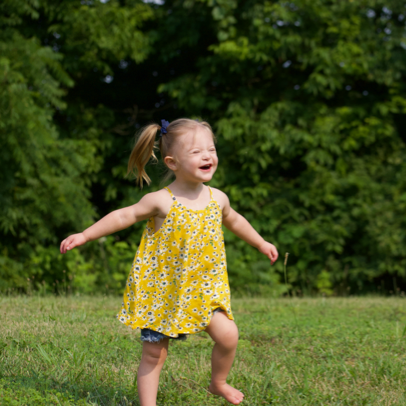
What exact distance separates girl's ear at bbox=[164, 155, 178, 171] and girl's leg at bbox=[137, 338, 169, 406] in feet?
3.21

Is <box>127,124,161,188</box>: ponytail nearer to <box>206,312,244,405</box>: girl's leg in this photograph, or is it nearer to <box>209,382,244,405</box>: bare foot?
<box>206,312,244,405</box>: girl's leg

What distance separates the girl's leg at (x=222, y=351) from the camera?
2.76 meters

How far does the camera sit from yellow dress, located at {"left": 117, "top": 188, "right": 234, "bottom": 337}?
2770 mm

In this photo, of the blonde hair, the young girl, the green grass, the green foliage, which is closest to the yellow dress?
A: the young girl

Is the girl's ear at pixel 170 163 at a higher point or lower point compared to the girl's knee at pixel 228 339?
higher

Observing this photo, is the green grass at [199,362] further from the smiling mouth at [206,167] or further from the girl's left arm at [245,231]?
the smiling mouth at [206,167]

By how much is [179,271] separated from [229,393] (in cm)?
75

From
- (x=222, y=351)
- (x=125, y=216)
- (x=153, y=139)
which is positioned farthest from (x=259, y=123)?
(x=222, y=351)

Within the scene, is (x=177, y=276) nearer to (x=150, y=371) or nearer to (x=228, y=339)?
(x=228, y=339)

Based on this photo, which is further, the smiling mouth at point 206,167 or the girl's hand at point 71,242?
the smiling mouth at point 206,167

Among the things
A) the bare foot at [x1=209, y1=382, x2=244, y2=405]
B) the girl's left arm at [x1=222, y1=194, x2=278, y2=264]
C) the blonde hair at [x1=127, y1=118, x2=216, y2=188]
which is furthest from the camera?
the girl's left arm at [x1=222, y1=194, x2=278, y2=264]

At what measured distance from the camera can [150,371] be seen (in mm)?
2805

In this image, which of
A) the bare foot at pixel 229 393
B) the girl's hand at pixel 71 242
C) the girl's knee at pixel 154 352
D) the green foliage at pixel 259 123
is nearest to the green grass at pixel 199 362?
the bare foot at pixel 229 393

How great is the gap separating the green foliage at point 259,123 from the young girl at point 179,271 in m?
6.00
